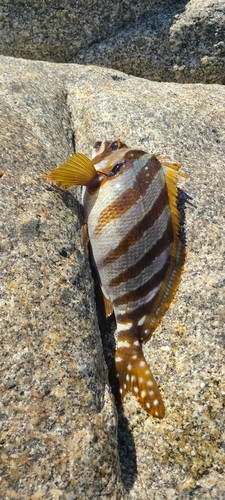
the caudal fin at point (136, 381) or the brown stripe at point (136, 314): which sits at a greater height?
the brown stripe at point (136, 314)

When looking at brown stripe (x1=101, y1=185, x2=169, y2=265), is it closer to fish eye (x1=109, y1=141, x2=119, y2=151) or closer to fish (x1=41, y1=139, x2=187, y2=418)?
fish (x1=41, y1=139, x2=187, y2=418)

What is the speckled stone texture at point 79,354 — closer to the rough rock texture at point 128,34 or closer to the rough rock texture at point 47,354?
the rough rock texture at point 47,354

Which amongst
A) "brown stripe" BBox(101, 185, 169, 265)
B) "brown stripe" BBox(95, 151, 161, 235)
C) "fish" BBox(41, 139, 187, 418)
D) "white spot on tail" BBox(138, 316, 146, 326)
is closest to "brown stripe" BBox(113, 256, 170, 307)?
"fish" BBox(41, 139, 187, 418)

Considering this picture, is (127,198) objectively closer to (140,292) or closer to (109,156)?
(109,156)

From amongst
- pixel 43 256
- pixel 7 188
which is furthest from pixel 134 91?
pixel 43 256

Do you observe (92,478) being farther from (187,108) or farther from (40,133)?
(187,108)

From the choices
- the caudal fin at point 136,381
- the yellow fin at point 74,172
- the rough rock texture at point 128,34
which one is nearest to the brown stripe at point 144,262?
the caudal fin at point 136,381

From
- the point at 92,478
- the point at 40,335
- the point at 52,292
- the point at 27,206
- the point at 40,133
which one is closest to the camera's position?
the point at 92,478
